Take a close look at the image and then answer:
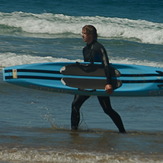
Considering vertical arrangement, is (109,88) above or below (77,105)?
above

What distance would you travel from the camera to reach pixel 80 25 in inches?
954

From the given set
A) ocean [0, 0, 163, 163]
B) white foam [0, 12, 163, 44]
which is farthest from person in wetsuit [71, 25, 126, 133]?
white foam [0, 12, 163, 44]

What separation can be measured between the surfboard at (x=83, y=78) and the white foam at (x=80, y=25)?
13362 mm

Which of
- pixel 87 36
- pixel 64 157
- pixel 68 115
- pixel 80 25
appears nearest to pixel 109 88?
pixel 87 36

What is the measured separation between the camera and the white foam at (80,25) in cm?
2256

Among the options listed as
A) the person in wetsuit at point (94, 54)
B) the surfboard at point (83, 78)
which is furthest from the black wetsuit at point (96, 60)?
the surfboard at point (83, 78)

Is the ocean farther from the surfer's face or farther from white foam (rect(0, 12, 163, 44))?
the surfer's face

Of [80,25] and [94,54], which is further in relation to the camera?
[80,25]

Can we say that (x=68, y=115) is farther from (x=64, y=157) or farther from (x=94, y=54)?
(x=64, y=157)

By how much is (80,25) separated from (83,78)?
16.4 m

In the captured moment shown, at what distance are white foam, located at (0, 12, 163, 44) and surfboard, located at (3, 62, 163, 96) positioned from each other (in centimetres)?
1336

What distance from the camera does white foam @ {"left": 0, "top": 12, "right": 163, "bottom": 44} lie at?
22.6 m

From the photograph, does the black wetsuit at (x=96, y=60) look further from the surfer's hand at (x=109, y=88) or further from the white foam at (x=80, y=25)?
the white foam at (x=80, y=25)

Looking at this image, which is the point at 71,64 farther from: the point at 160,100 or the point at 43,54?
the point at 43,54
